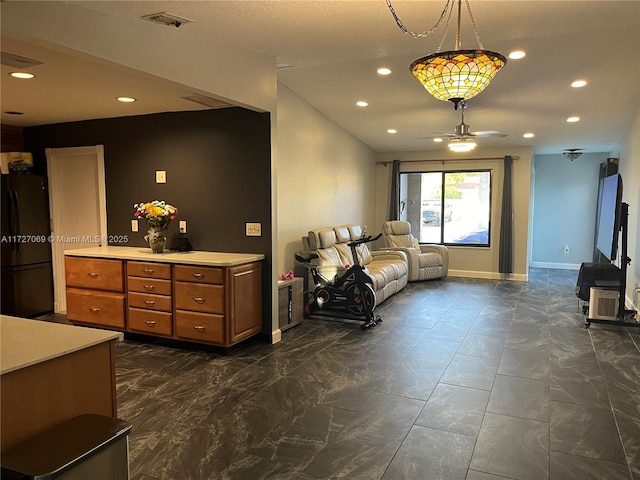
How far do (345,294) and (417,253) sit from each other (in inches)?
122

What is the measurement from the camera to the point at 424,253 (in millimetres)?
8258

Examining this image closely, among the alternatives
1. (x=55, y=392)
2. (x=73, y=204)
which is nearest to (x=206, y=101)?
(x=73, y=204)

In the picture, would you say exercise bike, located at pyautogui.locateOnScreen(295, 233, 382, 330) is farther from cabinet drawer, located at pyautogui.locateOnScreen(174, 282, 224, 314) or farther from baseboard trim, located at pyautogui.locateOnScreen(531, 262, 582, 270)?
baseboard trim, located at pyautogui.locateOnScreen(531, 262, 582, 270)

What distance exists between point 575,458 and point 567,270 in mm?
8179

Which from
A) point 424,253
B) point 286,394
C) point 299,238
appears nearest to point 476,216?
point 424,253

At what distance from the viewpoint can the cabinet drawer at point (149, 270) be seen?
4186 millimetres

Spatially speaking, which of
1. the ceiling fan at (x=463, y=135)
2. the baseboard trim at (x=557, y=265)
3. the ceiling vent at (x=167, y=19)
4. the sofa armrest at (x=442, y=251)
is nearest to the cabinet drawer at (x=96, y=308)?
the ceiling vent at (x=167, y=19)

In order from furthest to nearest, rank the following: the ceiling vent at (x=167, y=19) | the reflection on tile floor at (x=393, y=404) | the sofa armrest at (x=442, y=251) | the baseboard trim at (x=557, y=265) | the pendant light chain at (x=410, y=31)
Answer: the baseboard trim at (x=557, y=265), the sofa armrest at (x=442, y=251), the ceiling vent at (x=167, y=19), the pendant light chain at (x=410, y=31), the reflection on tile floor at (x=393, y=404)

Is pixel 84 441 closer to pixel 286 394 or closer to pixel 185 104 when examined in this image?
pixel 286 394

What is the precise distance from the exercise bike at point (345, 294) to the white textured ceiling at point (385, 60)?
2.01 meters

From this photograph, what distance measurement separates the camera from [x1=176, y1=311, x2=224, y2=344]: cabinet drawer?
4.02 meters

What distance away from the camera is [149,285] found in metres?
4.26

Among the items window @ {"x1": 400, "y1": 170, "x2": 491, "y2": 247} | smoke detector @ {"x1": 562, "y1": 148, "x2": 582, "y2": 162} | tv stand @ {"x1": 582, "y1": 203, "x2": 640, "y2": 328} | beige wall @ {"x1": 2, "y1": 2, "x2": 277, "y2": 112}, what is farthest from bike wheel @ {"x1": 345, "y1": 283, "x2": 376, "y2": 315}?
smoke detector @ {"x1": 562, "y1": 148, "x2": 582, "y2": 162}

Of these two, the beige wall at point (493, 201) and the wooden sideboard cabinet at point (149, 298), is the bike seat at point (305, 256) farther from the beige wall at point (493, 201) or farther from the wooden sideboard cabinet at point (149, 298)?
the beige wall at point (493, 201)
